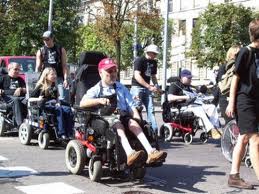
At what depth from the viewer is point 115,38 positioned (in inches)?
1069

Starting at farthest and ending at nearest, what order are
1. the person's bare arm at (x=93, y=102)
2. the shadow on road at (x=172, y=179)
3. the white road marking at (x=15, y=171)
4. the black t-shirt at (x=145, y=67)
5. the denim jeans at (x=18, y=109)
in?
the denim jeans at (x=18, y=109) → the black t-shirt at (x=145, y=67) → the white road marking at (x=15, y=171) → the person's bare arm at (x=93, y=102) → the shadow on road at (x=172, y=179)

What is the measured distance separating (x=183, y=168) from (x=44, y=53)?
3.93 m

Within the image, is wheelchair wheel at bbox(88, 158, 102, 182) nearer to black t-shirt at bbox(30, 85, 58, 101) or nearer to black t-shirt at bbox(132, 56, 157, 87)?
black t-shirt at bbox(30, 85, 58, 101)

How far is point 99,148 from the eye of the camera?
285 inches

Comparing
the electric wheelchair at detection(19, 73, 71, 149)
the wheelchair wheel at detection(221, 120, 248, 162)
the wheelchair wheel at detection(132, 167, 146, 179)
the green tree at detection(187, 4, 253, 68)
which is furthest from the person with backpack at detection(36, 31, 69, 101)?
the green tree at detection(187, 4, 253, 68)

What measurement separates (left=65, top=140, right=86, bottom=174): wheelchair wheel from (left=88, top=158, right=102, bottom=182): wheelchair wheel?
22cm

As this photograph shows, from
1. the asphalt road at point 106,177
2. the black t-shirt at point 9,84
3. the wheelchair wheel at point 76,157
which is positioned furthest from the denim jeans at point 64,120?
the black t-shirt at point 9,84

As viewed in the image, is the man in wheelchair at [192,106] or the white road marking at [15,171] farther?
the man in wheelchair at [192,106]

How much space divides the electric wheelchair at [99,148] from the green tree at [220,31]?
99.5 ft

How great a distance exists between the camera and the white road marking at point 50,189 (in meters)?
6.74

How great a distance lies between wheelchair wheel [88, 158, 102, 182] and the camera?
23.4 feet

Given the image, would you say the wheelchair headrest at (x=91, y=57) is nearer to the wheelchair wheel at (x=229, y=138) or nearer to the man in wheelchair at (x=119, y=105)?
the man in wheelchair at (x=119, y=105)

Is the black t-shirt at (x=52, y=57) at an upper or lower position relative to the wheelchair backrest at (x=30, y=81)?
upper

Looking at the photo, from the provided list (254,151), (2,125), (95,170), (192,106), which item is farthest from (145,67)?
(254,151)
